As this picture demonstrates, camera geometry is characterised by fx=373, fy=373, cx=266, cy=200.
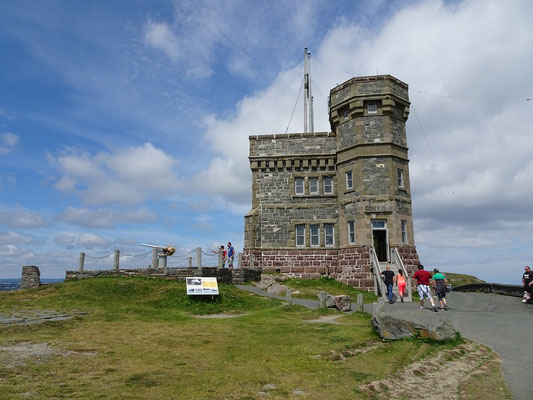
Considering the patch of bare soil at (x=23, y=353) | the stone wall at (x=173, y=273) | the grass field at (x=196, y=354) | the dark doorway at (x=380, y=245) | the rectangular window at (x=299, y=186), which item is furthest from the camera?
the rectangular window at (x=299, y=186)

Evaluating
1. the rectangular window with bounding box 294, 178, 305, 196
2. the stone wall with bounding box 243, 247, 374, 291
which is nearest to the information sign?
the stone wall with bounding box 243, 247, 374, 291

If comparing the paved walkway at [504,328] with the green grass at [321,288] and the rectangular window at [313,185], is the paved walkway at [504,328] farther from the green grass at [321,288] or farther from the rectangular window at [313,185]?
the rectangular window at [313,185]

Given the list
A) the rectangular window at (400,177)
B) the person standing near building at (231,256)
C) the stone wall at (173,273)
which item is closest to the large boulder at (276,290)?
the stone wall at (173,273)

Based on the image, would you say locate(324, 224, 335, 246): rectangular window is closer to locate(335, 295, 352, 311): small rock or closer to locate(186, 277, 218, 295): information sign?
locate(335, 295, 352, 311): small rock

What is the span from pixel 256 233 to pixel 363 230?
25.3 feet

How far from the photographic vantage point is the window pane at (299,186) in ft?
91.3

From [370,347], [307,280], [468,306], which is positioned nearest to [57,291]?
[307,280]

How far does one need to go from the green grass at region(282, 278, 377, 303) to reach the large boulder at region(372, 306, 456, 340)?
28.6 ft

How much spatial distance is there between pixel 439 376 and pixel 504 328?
6.09m

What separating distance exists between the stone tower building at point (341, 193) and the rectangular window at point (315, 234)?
14 mm

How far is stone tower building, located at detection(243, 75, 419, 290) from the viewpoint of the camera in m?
23.7

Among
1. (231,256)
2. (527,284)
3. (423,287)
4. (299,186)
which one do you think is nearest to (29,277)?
(231,256)

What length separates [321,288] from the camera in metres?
23.1

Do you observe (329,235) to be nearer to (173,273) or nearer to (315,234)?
(315,234)
